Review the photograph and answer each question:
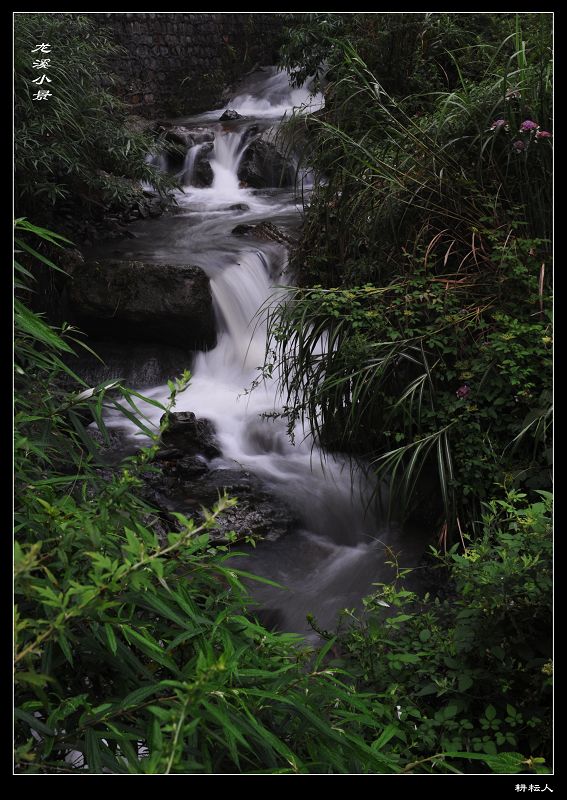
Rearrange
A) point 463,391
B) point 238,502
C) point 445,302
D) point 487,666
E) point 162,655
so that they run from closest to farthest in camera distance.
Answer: point 162,655 < point 487,666 < point 463,391 < point 445,302 < point 238,502

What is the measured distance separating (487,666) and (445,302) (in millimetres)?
1149

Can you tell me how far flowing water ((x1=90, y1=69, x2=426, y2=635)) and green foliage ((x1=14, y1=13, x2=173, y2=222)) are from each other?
415 mm

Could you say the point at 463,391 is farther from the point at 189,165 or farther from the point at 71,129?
the point at 189,165

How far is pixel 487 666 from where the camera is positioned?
147 centimetres

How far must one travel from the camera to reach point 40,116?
10.8ft

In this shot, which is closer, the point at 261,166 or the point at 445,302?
the point at 445,302

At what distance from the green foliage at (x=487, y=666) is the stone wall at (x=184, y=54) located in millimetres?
1918

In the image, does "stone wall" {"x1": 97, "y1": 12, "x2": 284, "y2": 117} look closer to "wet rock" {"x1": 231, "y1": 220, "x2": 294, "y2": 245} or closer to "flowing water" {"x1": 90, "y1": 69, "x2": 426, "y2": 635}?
"flowing water" {"x1": 90, "y1": 69, "x2": 426, "y2": 635}

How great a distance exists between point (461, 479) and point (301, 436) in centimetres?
109

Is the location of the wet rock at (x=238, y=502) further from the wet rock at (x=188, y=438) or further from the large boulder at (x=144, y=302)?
the large boulder at (x=144, y=302)

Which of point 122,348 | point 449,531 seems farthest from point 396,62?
point 449,531

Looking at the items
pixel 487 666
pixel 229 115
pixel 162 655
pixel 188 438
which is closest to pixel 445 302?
pixel 487 666

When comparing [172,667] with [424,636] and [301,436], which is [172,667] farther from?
[301,436]

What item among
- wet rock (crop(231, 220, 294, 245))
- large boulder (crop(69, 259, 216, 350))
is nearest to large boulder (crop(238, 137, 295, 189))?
wet rock (crop(231, 220, 294, 245))
